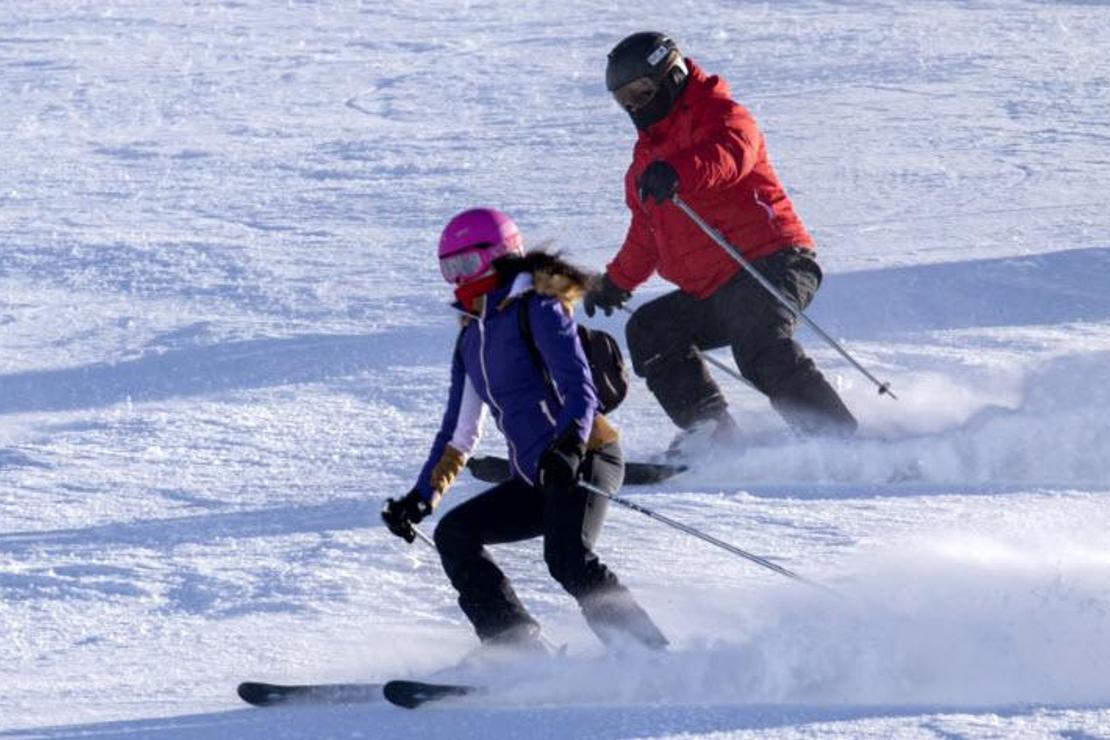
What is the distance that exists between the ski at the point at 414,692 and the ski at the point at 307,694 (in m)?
0.14

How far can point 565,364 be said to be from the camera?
16.4 ft

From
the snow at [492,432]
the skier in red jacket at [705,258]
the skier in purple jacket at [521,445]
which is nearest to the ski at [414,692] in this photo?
the snow at [492,432]

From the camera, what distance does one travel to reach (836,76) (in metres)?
18.6

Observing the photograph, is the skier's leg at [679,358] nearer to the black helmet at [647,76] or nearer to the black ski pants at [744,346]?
the black ski pants at [744,346]

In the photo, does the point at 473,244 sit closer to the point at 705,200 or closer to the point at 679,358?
the point at 705,200

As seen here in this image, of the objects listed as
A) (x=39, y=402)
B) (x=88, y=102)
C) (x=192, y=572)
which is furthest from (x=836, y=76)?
(x=192, y=572)

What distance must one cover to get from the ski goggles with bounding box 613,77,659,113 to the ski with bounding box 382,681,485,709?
3.44 meters

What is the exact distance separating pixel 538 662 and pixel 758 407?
3.92 metres

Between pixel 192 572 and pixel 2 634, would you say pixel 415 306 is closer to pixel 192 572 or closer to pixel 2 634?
pixel 192 572

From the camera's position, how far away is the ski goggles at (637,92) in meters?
7.64

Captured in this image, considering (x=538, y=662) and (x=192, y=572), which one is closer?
(x=538, y=662)

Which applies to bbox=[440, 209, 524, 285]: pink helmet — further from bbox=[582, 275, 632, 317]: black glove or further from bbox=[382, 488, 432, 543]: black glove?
bbox=[582, 275, 632, 317]: black glove

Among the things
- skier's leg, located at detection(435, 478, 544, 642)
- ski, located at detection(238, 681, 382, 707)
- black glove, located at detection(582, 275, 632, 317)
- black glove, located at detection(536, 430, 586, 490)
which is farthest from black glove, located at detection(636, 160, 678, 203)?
ski, located at detection(238, 681, 382, 707)

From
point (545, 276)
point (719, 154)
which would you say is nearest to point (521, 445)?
point (545, 276)
